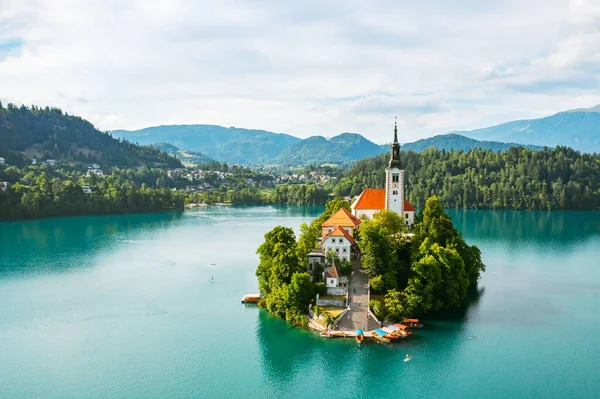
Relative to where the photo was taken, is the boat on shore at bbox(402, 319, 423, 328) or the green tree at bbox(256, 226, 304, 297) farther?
the green tree at bbox(256, 226, 304, 297)

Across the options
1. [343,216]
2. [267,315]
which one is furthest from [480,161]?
[267,315]

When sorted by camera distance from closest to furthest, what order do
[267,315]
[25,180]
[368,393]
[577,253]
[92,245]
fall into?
→ [368,393] → [267,315] → [577,253] → [92,245] → [25,180]

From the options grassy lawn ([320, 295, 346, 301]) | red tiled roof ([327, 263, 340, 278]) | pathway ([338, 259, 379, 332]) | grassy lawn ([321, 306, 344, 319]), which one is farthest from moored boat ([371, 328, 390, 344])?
red tiled roof ([327, 263, 340, 278])

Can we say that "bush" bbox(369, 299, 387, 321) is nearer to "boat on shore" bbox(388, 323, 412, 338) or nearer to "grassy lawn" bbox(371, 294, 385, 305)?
"grassy lawn" bbox(371, 294, 385, 305)

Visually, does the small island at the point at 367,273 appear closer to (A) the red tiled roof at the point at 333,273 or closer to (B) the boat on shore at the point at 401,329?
(A) the red tiled roof at the point at 333,273

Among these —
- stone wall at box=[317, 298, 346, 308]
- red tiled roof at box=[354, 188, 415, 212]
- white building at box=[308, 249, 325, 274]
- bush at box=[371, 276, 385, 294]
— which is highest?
red tiled roof at box=[354, 188, 415, 212]

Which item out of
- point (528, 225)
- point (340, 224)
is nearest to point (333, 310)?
point (340, 224)

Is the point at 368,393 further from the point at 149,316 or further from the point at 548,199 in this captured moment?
the point at 548,199
